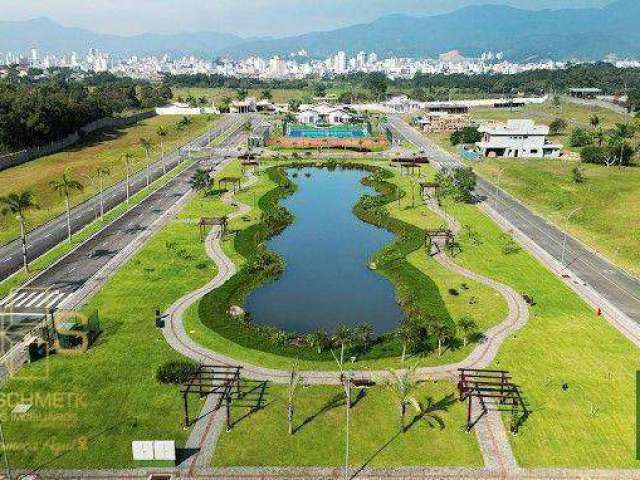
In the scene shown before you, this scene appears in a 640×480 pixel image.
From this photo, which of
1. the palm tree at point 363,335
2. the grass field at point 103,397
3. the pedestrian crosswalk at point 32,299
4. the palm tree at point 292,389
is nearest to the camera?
the grass field at point 103,397

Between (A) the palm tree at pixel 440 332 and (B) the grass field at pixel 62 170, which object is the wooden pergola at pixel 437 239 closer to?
(A) the palm tree at pixel 440 332

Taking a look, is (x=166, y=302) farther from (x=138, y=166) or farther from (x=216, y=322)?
(x=138, y=166)

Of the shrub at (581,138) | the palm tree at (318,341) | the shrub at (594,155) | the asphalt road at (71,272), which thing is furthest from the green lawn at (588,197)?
the asphalt road at (71,272)

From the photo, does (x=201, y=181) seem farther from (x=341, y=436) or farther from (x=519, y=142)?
(x=519, y=142)

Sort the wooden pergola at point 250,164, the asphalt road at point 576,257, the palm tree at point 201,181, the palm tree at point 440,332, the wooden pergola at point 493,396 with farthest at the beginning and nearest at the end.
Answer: the wooden pergola at point 250,164 < the palm tree at point 201,181 < the asphalt road at point 576,257 < the palm tree at point 440,332 < the wooden pergola at point 493,396

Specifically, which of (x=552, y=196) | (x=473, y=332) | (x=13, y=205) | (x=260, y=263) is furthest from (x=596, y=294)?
(x=13, y=205)

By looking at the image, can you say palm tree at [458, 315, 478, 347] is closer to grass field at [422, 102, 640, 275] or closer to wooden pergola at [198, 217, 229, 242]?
grass field at [422, 102, 640, 275]
